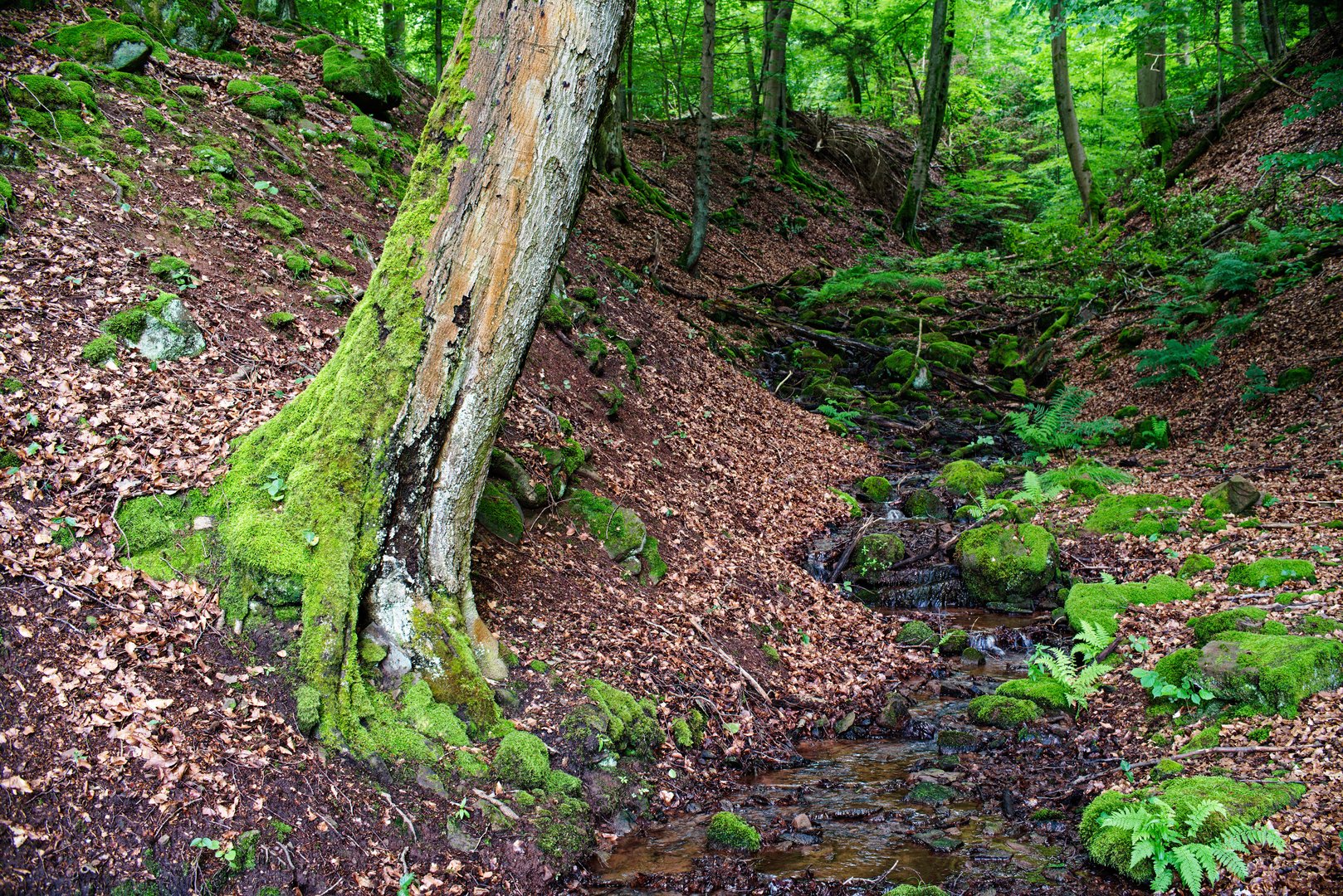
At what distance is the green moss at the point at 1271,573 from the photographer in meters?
6.36

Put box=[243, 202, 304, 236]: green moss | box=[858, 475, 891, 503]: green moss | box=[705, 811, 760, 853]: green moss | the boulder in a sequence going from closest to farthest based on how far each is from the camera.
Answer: box=[705, 811, 760, 853]: green moss < box=[243, 202, 304, 236]: green moss < the boulder < box=[858, 475, 891, 503]: green moss

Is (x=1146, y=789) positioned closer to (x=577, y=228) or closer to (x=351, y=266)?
(x=351, y=266)

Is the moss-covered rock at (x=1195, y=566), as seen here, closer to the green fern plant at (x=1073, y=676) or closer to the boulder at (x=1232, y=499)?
the boulder at (x=1232, y=499)

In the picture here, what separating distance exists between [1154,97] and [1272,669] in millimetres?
18613

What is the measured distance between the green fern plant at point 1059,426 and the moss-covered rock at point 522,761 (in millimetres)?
10110

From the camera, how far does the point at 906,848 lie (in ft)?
15.0

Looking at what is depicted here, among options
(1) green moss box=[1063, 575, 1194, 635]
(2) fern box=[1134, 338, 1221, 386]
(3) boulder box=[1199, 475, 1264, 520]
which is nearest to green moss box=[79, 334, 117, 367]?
(1) green moss box=[1063, 575, 1194, 635]

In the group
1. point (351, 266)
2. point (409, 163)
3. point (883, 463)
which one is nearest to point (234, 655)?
point (351, 266)

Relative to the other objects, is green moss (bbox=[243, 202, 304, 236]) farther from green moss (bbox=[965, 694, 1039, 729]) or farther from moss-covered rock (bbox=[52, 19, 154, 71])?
green moss (bbox=[965, 694, 1039, 729])

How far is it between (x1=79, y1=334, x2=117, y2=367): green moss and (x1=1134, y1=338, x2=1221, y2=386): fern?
42.9ft

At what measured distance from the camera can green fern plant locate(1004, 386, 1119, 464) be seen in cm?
1185

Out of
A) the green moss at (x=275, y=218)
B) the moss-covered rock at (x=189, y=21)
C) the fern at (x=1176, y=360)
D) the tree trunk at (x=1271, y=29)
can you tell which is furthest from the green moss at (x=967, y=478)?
the tree trunk at (x=1271, y=29)

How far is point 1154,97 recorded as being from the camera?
18609mm

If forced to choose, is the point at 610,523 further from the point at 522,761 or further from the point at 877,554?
the point at 877,554
